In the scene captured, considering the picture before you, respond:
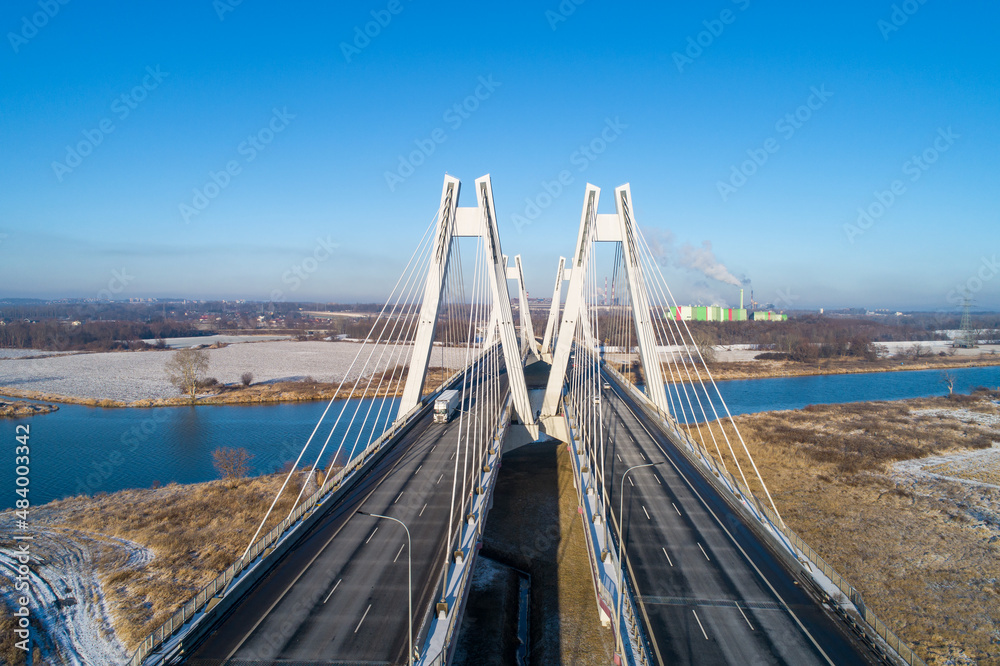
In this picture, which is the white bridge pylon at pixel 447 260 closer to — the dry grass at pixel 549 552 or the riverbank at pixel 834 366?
the dry grass at pixel 549 552

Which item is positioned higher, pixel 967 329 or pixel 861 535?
pixel 967 329

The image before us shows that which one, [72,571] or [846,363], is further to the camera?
[846,363]

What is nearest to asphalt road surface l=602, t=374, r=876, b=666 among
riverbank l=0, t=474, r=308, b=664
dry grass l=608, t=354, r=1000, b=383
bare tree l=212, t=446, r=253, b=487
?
riverbank l=0, t=474, r=308, b=664

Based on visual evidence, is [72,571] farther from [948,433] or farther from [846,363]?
[846,363]

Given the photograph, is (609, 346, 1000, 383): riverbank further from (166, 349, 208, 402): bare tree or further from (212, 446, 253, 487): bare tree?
(166, 349, 208, 402): bare tree

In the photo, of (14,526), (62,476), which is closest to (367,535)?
(14,526)

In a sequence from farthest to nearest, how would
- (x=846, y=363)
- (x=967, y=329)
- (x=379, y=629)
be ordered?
(x=967, y=329) < (x=846, y=363) < (x=379, y=629)

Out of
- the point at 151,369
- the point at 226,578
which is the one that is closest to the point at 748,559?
the point at 226,578
